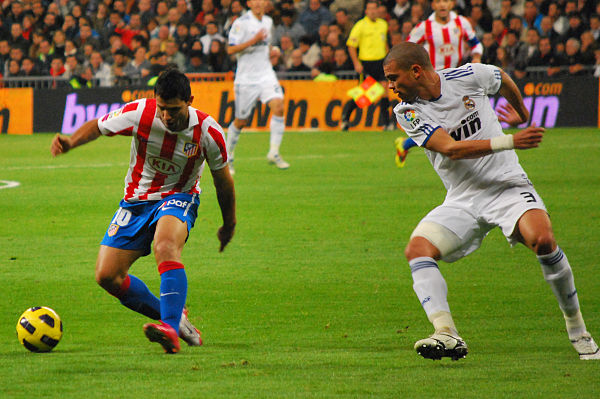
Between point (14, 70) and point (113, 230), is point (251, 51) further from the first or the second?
point (14, 70)

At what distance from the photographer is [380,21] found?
21.2m

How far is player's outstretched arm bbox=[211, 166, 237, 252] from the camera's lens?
→ 5.96 meters

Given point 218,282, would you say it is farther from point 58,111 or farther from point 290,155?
point 58,111

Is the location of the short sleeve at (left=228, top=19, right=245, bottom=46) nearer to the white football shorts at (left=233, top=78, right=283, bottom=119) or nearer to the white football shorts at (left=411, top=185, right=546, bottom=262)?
the white football shorts at (left=233, top=78, right=283, bottom=119)

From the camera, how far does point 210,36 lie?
24891mm

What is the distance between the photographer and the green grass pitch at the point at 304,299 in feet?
15.4

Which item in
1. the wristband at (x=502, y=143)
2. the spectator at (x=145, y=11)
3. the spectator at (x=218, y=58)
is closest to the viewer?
the wristband at (x=502, y=143)

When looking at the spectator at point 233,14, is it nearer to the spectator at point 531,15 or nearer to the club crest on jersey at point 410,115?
the spectator at point 531,15

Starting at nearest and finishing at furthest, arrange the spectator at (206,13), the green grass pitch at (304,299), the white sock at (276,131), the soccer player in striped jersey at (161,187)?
the green grass pitch at (304,299) < the soccer player in striped jersey at (161,187) < the white sock at (276,131) < the spectator at (206,13)

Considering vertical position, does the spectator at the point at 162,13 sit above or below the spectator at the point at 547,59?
below

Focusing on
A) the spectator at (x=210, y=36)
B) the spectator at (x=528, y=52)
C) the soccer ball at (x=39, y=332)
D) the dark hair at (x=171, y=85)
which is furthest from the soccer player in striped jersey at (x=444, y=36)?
the spectator at (x=210, y=36)

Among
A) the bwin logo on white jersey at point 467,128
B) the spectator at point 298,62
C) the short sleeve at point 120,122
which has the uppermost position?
the bwin logo on white jersey at point 467,128

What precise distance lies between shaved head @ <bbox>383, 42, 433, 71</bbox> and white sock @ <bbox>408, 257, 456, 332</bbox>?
1015 mm

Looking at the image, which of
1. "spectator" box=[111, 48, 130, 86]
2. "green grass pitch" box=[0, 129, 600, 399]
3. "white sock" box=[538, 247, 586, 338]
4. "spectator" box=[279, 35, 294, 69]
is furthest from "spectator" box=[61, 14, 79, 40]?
"white sock" box=[538, 247, 586, 338]
